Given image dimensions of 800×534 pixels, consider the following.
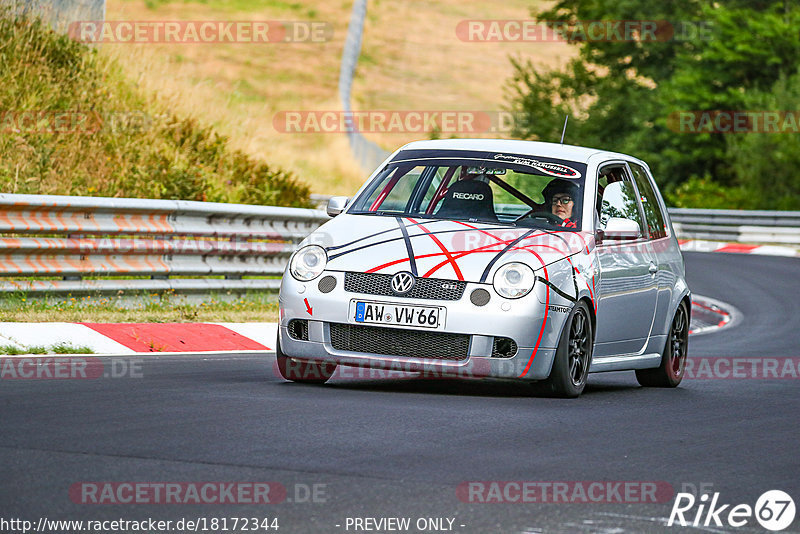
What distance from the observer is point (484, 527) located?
196 inches

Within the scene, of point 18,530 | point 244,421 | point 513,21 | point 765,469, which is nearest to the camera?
point 18,530

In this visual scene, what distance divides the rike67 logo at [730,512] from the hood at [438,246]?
2.93 meters

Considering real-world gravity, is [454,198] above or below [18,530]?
→ above

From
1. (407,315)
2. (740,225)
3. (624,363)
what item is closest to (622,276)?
(624,363)

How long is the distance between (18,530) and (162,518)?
507mm

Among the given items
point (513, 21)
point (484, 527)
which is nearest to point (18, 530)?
point (484, 527)

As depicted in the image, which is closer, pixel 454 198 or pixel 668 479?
pixel 668 479

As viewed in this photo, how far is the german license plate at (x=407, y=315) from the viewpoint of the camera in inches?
328

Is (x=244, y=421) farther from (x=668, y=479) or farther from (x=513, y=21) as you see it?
(x=513, y=21)

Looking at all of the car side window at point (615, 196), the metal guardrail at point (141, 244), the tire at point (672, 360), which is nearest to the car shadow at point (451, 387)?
the tire at point (672, 360)

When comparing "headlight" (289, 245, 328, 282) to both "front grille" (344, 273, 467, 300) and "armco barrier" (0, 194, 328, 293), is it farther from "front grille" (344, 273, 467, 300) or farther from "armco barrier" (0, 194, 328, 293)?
"armco barrier" (0, 194, 328, 293)

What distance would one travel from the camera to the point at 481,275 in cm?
838

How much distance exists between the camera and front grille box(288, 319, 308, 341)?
8680 millimetres

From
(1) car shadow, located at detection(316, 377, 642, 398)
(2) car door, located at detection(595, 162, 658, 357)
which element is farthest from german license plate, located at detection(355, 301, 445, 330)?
(2) car door, located at detection(595, 162, 658, 357)
